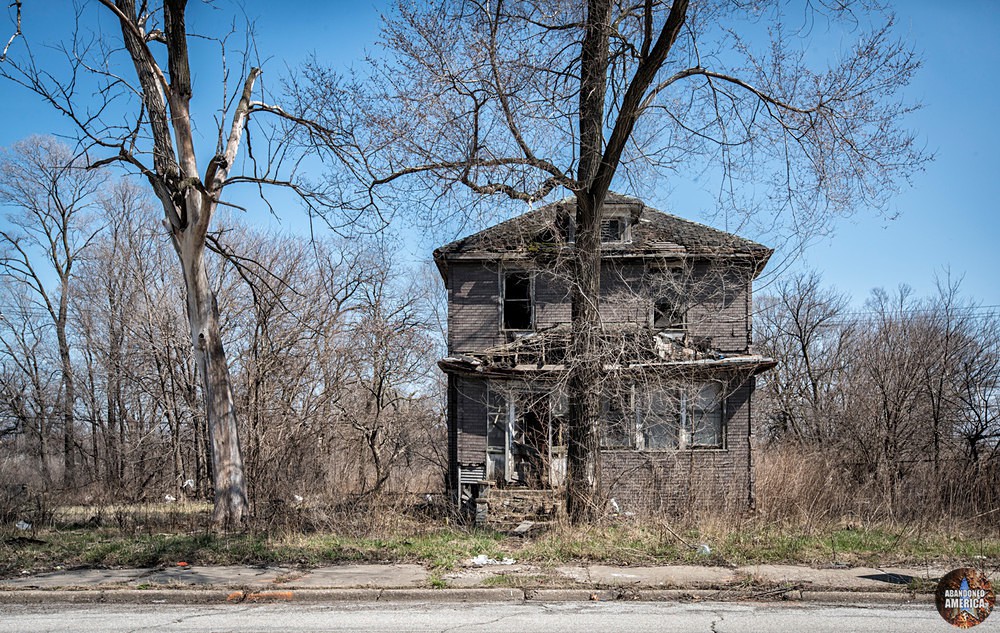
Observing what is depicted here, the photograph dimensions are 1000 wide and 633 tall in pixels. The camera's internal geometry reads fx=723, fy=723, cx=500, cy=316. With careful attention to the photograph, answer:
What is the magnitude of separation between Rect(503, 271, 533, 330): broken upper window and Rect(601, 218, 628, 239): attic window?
2.42m

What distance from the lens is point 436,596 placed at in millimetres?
7816

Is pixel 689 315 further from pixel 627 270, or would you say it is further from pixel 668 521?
pixel 668 521

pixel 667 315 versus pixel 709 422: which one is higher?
pixel 667 315

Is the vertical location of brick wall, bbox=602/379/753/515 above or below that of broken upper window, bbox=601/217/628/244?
below

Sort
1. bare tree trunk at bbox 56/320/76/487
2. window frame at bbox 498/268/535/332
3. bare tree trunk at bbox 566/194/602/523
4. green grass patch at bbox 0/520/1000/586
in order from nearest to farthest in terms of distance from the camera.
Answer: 1. green grass patch at bbox 0/520/1000/586
2. bare tree trunk at bbox 566/194/602/523
3. window frame at bbox 498/268/535/332
4. bare tree trunk at bbox 56/320/76/487

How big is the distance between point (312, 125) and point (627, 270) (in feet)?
31.2

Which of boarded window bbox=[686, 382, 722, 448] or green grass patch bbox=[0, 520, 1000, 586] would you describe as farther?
boarded window bbox=[686, 382, 722, 448]

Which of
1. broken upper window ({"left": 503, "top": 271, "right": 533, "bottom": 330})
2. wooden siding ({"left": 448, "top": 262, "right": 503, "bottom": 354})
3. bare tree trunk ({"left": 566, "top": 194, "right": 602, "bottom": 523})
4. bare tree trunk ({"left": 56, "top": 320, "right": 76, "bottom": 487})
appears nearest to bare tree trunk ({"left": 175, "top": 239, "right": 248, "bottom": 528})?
bare tree trunk ({"left": 566, "top": 194, "right": 602, "bottom": 523})

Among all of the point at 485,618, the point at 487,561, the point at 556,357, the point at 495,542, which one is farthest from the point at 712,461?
the point at 485,618

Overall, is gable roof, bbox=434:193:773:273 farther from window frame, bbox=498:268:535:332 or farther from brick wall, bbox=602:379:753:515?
brick wall, bbox=602:379:753:515

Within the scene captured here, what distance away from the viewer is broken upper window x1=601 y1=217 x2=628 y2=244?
19453 millimetres

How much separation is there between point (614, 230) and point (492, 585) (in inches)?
521

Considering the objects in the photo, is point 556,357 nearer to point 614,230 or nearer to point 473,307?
point 473,307

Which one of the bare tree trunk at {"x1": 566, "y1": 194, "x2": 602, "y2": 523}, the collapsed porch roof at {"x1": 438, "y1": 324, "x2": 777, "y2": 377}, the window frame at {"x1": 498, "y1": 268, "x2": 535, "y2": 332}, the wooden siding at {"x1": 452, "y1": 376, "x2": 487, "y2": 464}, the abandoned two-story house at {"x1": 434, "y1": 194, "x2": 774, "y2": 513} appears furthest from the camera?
the window frame at {"x1": 498, "y1": 268, "x2": 535, "y2": 332}
